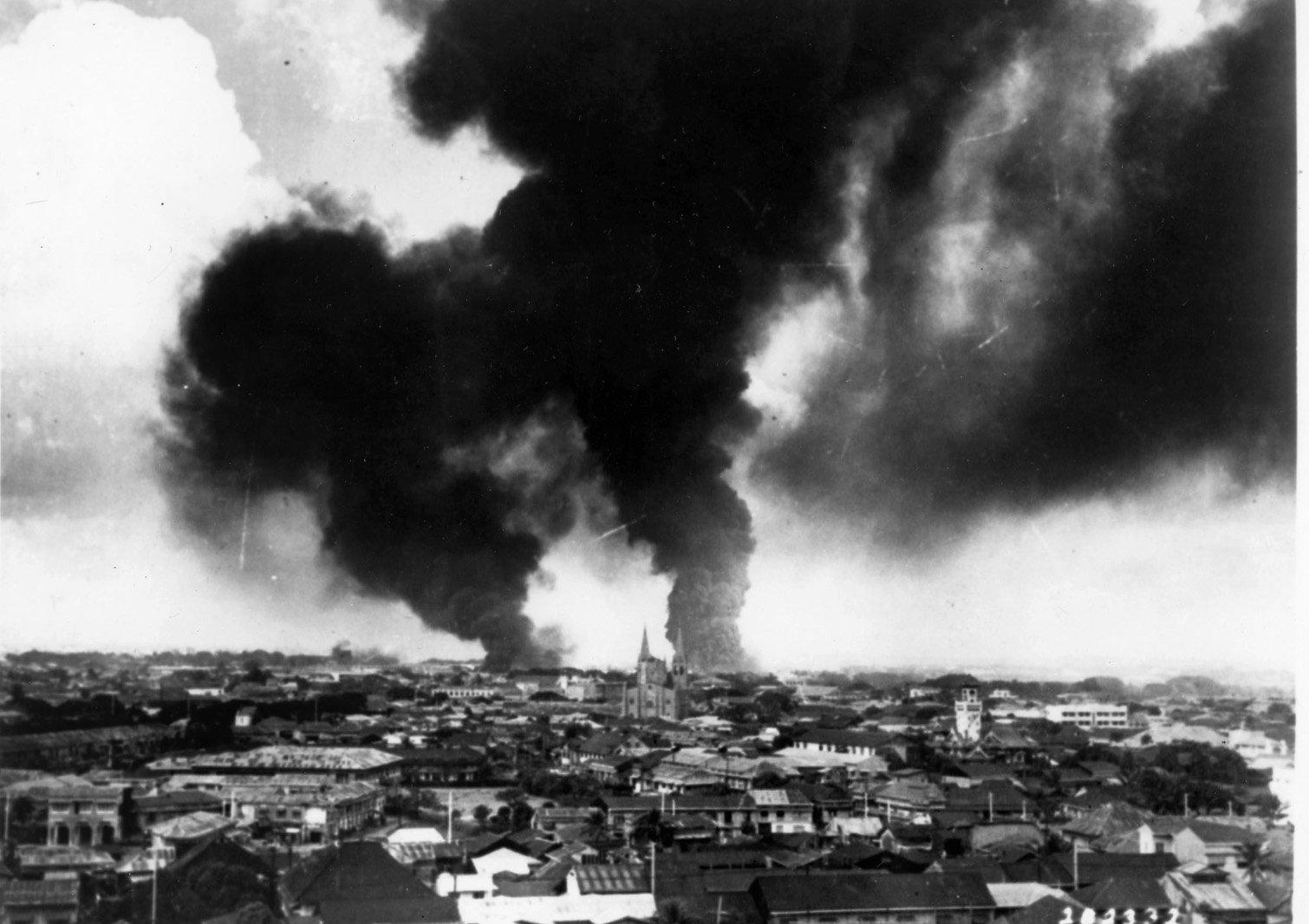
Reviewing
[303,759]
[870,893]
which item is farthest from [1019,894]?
[303,759]

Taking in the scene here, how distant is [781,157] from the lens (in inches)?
382

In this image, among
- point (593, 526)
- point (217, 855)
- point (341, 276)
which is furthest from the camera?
point (593, 526)

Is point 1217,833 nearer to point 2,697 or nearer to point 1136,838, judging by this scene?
point 1136,838

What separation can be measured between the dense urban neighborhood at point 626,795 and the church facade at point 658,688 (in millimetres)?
26

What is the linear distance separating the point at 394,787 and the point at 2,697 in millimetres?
2733

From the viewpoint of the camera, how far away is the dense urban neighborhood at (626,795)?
28.0ft

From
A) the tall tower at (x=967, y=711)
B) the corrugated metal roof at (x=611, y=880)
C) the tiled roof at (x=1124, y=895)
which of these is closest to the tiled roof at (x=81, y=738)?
the corrugated metal roof at (x=611, y=880)

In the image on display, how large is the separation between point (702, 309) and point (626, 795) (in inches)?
146

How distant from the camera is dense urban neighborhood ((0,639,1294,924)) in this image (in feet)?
28.0

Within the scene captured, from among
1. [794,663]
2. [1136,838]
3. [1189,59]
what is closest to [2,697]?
[794,663]

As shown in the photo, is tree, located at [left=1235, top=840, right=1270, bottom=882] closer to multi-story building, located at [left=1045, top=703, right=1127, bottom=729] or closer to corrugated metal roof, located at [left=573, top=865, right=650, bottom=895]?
multi-story building, located at [left=1045, top=703, right=1127, bottom=729]

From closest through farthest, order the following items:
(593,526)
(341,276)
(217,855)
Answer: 1. (217,855)
2. (341,276)
3. (593,526)

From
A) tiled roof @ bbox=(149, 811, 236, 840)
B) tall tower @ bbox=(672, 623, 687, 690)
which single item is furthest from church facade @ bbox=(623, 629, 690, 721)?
tiled roof @ bbox=(149, 811, 236, 840)

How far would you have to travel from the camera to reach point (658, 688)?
10.4 metres
